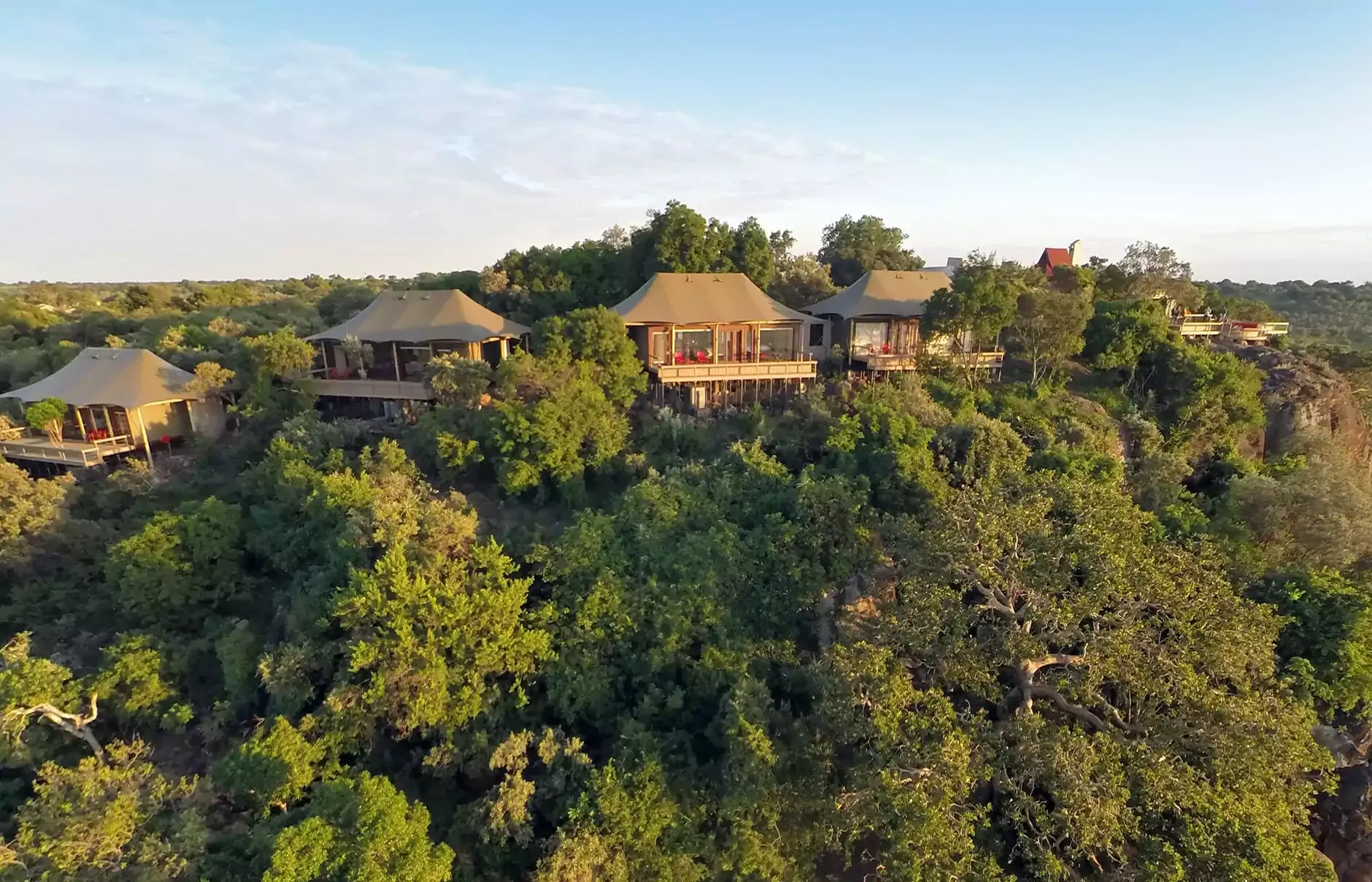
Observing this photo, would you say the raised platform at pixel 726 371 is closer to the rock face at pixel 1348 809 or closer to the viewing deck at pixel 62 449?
the rock face at pixel 1348 809

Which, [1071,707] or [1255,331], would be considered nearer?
[1071,707]

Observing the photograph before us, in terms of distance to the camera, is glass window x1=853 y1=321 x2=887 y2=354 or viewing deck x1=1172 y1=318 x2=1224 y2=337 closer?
glass window x1=853 y1=321 x2=887 y2=354

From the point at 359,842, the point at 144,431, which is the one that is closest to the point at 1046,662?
the point at 359,842

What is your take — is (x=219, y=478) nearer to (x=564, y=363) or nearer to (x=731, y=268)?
(x=564, y=363)

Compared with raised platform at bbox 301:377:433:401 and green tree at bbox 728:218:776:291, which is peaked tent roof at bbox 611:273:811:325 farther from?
raised platform at bbox 301:377:433:401

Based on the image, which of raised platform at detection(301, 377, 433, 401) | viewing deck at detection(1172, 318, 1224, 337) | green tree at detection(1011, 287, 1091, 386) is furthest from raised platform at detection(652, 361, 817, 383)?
viewing deck at detection(1172, 318, 1224, 337)

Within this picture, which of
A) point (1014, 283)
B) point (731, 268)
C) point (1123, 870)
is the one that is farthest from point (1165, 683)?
point (731, 268)

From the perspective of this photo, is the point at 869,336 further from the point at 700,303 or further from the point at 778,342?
the point at 700,303
